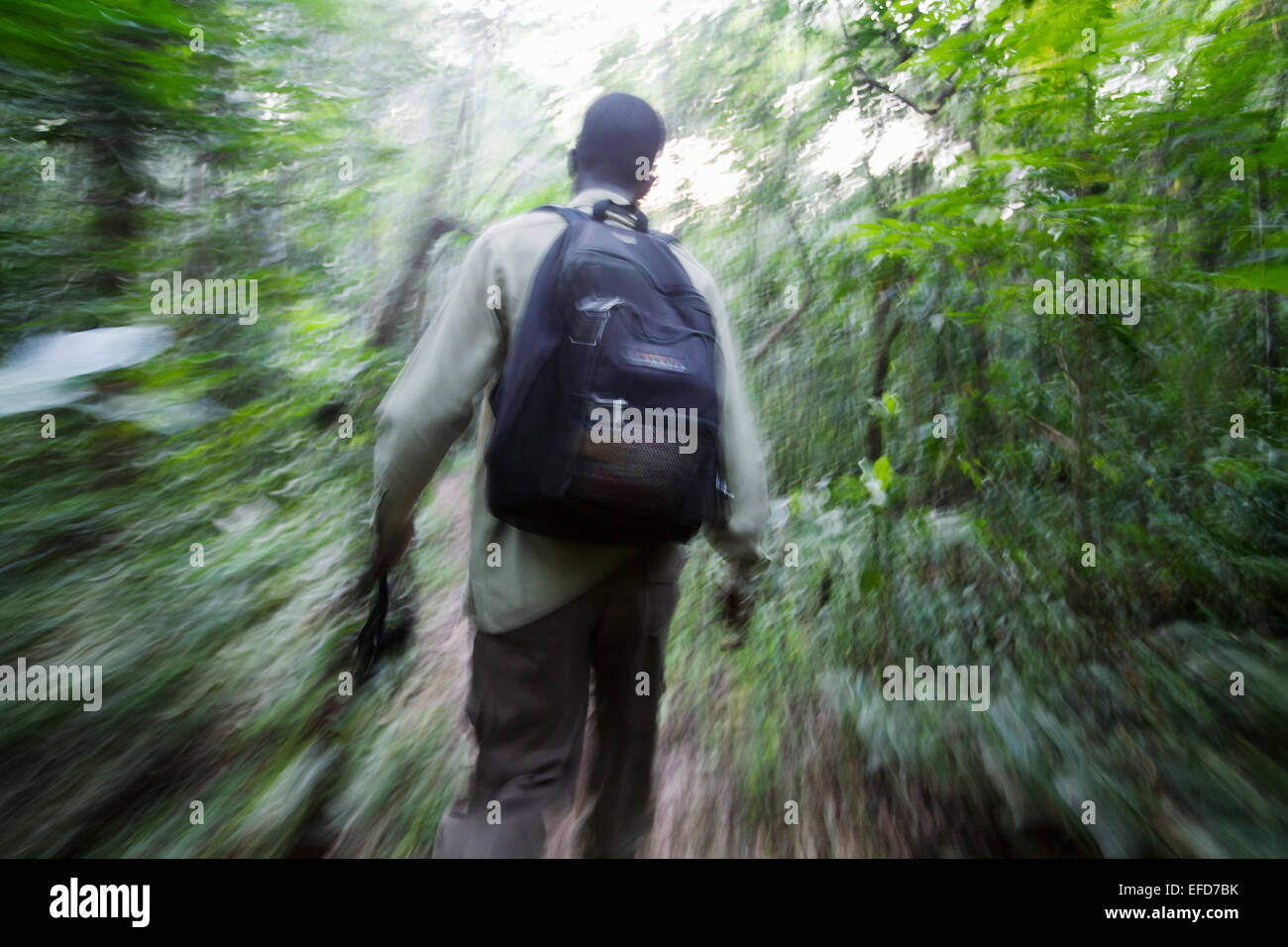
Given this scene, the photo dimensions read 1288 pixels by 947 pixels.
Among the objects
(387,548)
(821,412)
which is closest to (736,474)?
(387,548)

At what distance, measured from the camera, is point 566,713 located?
1.45 metres

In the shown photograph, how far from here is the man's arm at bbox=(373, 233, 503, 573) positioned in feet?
4.39

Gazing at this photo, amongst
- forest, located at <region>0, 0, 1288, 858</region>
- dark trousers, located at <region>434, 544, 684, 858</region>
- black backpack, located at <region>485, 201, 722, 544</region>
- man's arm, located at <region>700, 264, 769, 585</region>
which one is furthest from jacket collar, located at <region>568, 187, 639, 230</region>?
forest, located at <region>0, 0, 1288, 858</region>

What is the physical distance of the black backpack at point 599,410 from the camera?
1.24 meters

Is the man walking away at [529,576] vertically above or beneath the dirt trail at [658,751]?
above

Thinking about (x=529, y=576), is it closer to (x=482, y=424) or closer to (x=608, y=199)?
Result: (x=482, y=424)

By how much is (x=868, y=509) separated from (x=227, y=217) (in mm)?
2486

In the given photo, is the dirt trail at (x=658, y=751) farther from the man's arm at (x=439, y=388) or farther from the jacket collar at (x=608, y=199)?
the jacket collar at (x=608, y=199)

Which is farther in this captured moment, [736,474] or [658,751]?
[658,751]

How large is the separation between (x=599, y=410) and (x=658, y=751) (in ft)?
5.45

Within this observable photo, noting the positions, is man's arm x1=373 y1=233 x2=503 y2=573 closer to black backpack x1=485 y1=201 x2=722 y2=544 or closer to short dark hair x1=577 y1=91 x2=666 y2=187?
black backpack x1=485 y1=201 x2=722 y2=544

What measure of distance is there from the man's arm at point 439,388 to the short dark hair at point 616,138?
0.38 m

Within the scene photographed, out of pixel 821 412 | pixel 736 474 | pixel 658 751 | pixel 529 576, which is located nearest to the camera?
pixel 529 576

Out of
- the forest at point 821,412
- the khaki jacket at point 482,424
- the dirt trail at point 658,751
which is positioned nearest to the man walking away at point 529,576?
the khaki jacket at point 482,424
